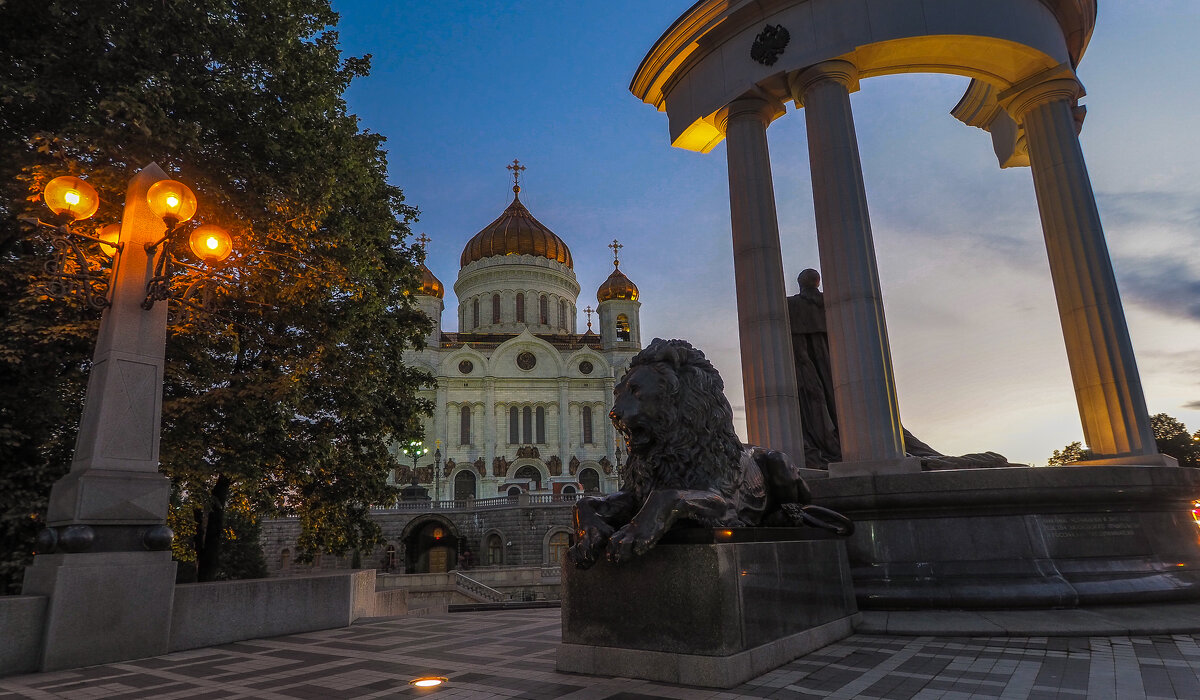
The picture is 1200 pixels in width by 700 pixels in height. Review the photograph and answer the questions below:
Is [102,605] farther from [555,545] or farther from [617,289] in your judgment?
[617,289]

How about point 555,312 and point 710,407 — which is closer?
point 710,407

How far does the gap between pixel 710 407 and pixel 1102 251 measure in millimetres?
7204

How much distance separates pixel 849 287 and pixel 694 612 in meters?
5.45

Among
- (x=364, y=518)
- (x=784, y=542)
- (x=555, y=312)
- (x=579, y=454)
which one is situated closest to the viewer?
(x=784, y=542)

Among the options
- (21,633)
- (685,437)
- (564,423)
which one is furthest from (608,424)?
(685,437)

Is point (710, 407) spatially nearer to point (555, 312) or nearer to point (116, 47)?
point (116, 47)

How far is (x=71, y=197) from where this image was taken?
6.19 metres

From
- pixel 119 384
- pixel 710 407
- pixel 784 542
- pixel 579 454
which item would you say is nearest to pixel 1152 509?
pixel 784 542

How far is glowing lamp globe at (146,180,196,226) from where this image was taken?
6633 mm

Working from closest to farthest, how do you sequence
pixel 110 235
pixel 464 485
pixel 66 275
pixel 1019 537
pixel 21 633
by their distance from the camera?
pixel 21 633 < pixel 1019 537 < pixel 66 275 < pixel 110 235 < pixel 464 485

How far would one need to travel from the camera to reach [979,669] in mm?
3947

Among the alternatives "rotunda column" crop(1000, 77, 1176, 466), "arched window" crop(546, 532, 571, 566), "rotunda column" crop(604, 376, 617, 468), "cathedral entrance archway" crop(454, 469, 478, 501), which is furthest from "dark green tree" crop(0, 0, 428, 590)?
"rotunda column" crop(604, 376, 617, 468)

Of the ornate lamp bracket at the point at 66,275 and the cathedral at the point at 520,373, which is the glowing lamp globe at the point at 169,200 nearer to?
the ornate lamp bracket at the point at 66,275

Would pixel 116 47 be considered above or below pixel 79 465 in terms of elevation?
above
